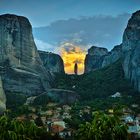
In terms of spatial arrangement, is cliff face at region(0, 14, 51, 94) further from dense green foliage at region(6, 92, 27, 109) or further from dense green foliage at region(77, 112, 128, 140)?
dense green foliage at region(77, 112, 128, 140)

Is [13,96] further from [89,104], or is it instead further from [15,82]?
[89,104]

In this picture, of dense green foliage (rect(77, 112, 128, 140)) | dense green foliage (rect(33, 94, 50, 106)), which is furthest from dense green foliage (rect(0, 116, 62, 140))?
dense green foliage (rect(33, 94, 50, 106))

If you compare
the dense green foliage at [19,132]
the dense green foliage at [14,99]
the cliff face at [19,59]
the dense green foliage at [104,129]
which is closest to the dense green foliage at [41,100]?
the dense green foliage at [14,99]

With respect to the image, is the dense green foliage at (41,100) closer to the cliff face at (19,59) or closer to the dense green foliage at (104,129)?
the cliff face at (19,59)

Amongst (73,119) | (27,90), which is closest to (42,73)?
(27,90)

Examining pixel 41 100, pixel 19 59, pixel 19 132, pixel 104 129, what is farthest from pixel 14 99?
pixel 104 129

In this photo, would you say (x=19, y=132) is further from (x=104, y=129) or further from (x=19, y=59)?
(x=19, y=59)
